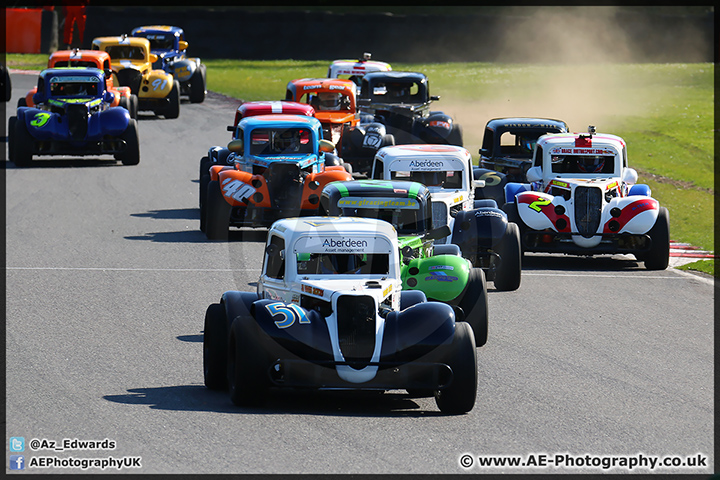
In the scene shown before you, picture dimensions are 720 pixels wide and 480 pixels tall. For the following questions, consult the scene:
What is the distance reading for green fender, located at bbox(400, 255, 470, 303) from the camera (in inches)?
452

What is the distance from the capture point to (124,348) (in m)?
11.1

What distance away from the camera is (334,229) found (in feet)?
32.7

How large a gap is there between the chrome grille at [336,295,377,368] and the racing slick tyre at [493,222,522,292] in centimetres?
566

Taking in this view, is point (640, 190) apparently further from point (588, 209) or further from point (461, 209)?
point (461, 209)

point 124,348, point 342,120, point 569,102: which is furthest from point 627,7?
point 124,348

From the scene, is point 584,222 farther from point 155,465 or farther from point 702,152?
point 702,152

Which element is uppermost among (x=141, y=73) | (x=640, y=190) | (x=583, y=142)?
(x=141, y=73)

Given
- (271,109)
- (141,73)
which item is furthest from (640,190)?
(141,73)

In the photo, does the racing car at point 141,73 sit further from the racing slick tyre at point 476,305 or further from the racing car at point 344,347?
the racing car at point 344,347

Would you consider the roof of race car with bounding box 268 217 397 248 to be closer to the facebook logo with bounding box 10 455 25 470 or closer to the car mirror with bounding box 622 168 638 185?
the facebook logo with bounding box 10 455 25 470

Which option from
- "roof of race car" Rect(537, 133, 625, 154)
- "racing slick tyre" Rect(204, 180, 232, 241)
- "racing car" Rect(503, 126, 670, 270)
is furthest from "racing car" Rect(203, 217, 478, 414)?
"roof of race car" Rect(537, 133, 625, 154)

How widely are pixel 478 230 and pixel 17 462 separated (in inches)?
319

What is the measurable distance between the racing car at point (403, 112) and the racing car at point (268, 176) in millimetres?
5621

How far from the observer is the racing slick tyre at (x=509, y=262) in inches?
576
